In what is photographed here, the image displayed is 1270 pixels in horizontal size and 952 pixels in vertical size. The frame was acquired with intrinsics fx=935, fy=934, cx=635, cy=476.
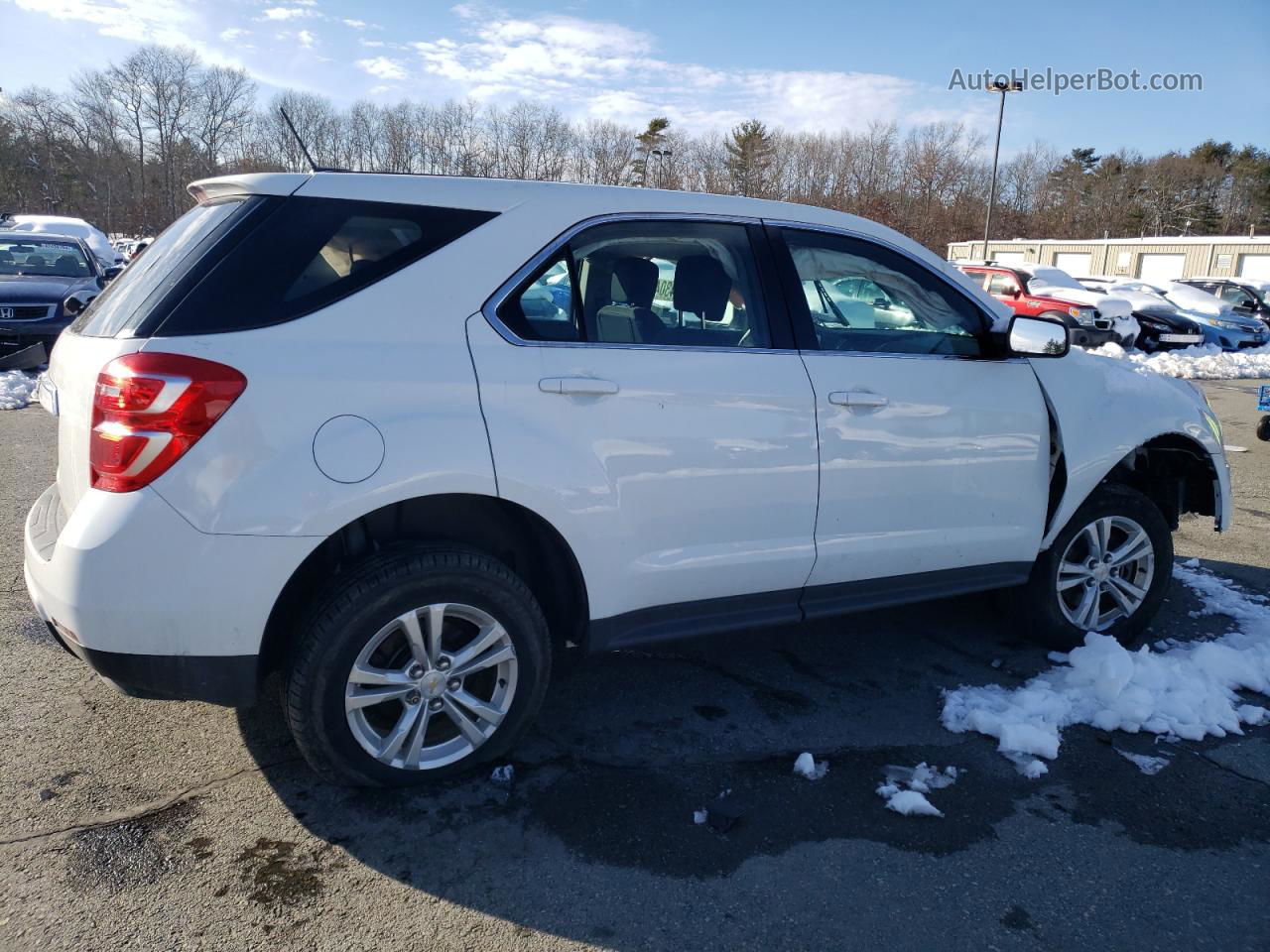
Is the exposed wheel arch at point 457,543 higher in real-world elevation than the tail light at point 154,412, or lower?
lower

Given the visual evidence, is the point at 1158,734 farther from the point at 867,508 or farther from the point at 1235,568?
the point at 1235,568

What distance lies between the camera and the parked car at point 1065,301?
702 inches

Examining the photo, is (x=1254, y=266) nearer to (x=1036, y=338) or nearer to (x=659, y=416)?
(x=1036, y=338)

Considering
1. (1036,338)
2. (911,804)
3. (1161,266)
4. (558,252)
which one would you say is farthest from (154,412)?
(1161,266)

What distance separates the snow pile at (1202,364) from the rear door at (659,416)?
15309 mm

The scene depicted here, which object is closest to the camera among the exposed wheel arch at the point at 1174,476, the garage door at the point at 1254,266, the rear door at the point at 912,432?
the rear door at the point at 912,432

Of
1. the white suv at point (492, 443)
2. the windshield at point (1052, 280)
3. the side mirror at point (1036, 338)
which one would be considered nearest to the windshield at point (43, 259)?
the white suv at point (492, 443)

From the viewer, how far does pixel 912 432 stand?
11.7ft

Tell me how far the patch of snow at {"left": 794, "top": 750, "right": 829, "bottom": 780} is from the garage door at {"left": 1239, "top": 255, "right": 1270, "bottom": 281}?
4320cm

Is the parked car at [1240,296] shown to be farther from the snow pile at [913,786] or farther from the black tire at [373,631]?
the black tire at [373,631]

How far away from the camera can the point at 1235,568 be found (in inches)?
222

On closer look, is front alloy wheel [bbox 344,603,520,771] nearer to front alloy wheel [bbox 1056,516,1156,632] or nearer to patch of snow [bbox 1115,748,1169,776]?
patch of snow [bbox 1115,748,1169,776]

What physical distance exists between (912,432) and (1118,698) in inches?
54.1

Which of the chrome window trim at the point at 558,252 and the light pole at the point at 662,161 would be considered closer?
the chrome window trim at the point at 558,252
